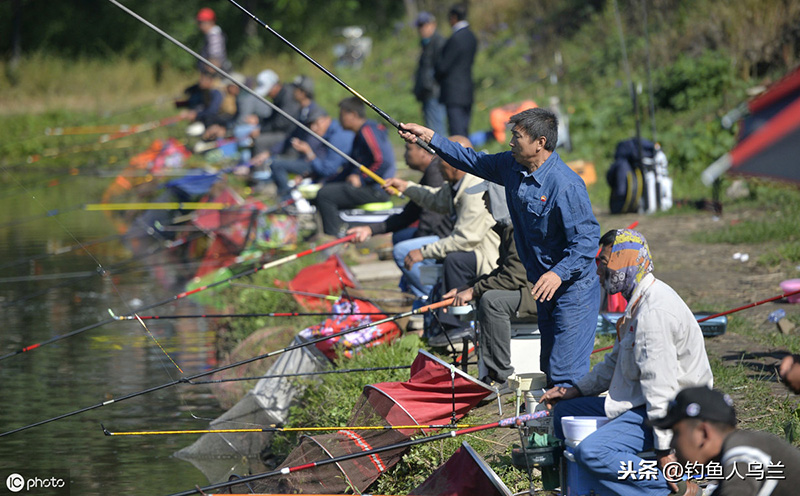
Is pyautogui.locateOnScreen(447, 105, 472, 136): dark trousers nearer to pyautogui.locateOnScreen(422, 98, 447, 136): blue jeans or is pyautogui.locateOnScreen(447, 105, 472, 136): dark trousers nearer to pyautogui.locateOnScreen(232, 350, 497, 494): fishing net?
pyautogui.locateOnScreen(422, 98, 447, 136): blue jeans

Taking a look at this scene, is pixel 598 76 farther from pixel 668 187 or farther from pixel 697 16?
pixel 668 187

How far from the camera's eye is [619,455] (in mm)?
3596

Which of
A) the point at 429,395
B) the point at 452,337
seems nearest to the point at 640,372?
the point at 429,395

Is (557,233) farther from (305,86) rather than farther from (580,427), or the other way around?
(305,86)

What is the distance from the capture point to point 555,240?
4590 millimetres

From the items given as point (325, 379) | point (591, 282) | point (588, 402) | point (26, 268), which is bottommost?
point (26, 268)

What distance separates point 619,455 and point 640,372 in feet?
1.03

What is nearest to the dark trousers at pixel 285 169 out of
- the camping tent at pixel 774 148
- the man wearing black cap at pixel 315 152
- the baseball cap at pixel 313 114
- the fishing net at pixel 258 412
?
the man wearing black cap at pixel 315 152

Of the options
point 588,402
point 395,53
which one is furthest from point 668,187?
point 395,53

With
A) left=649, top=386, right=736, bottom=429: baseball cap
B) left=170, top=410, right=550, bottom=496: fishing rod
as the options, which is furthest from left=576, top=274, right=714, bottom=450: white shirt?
left=649, top=386, right=736, bottom=429: baseball cap

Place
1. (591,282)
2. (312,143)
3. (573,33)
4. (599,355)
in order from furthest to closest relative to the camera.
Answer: (573,33)
(312,143)
(599,355)
(591,282)

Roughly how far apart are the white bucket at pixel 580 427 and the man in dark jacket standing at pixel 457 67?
23.2ft

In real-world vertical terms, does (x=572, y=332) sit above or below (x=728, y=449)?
below

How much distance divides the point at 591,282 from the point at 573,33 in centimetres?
1272
